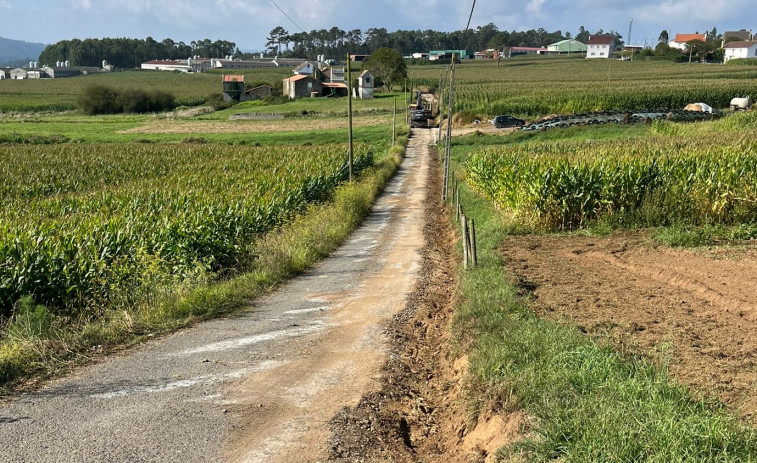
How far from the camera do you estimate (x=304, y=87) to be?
113 m

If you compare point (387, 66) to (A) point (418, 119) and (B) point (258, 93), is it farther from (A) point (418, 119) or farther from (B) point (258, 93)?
(A) point (418, 119)

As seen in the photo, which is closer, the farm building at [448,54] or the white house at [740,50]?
the farm building at [448,54]

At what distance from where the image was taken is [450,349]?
9625mm

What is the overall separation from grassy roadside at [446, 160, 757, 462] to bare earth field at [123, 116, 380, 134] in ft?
208

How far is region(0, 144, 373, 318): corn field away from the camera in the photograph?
39.8 ft

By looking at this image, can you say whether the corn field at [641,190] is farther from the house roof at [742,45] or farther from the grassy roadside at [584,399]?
the house roof at [742,45]

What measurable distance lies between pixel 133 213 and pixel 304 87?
320ft

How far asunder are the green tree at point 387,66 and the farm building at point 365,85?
20.4ft

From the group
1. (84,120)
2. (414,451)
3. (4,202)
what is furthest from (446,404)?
(84,120)

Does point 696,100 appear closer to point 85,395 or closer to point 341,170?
point 341,170

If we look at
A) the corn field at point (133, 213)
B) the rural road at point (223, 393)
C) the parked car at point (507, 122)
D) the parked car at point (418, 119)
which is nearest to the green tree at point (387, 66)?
the parked car at point (418, 119)

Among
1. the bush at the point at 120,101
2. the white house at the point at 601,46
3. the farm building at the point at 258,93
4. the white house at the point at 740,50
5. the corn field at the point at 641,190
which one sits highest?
the white house at the point at 601,46

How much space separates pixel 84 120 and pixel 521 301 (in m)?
91.4

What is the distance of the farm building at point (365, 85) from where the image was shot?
357ft
